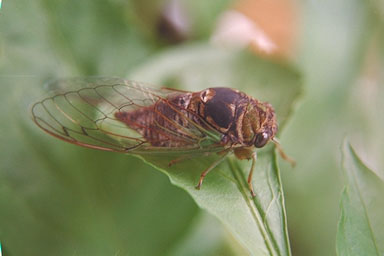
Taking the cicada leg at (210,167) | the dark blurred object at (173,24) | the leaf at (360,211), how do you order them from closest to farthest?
the leaf at (360,211)
the cicada leg at (210,167)
the dark blurred object at (173,24)

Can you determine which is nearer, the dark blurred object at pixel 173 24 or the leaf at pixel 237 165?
the leaf at pixel 237 165

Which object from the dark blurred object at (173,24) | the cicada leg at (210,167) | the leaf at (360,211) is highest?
the dark blurred object at (173,24)

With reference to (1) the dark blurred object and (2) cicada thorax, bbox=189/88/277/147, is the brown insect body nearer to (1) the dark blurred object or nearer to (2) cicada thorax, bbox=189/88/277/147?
(2) cicada thorax, bbox=189/88/277/147

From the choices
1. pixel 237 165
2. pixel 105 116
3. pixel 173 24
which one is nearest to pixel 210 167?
pixel 237 165

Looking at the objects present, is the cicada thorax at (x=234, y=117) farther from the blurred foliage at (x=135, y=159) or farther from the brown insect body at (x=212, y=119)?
the blurred foliage at (x=135, y=159)

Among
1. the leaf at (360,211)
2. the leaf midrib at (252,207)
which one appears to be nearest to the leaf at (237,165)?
the leaf midrib at (252,207)

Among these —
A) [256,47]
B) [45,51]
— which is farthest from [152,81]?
[256,47]

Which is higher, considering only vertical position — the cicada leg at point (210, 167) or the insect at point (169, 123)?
the insect at point (169, 123)

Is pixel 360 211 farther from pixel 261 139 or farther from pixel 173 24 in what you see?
pixel 173 24
